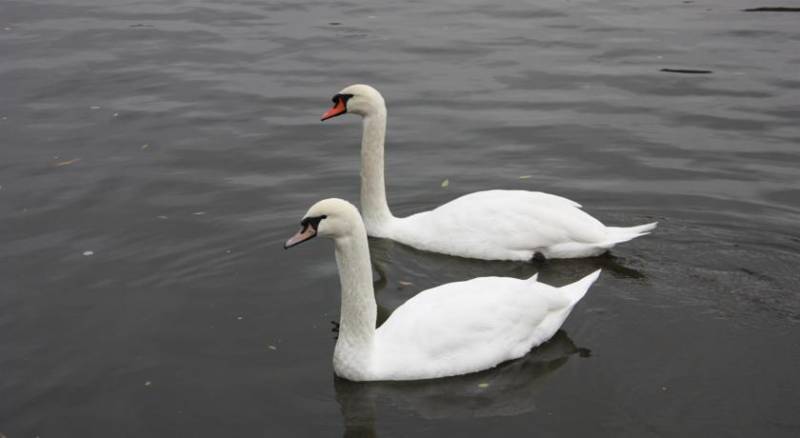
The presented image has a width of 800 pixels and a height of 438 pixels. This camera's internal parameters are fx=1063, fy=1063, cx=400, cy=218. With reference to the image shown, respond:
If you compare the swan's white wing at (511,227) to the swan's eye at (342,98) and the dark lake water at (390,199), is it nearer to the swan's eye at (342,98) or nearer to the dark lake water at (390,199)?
the dark lake water at (390,199)

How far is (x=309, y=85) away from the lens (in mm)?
15031

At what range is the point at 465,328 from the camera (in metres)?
7.16

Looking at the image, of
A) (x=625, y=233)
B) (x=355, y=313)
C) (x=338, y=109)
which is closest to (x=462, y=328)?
(x=355, y=313)

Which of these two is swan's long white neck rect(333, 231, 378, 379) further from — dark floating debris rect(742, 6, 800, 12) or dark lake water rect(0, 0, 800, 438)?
dark floating debris rect(742, 6, 800, 12)

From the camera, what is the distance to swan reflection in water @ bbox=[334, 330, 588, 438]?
674cm

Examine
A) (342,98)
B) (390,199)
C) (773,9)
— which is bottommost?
(390,199)

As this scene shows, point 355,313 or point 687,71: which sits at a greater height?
point 355,313

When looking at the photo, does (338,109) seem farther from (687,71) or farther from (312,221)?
(687,71)

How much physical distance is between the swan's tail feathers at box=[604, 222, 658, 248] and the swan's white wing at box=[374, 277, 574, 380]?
157 centimetres

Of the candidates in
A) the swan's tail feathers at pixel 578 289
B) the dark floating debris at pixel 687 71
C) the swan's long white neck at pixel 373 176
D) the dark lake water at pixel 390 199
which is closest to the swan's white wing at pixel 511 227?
the dark lake water at pixel 390 199

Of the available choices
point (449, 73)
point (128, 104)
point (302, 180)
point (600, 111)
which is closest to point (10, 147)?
point (128, 104)

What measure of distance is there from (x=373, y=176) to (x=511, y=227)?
157 centimetres

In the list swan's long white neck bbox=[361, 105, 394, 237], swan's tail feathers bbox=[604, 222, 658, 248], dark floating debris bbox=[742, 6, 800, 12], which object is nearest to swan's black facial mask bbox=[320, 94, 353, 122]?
swan's long white neck bbox=[361, 105, 394, 237]

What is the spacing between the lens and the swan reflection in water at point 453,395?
6738 mm
